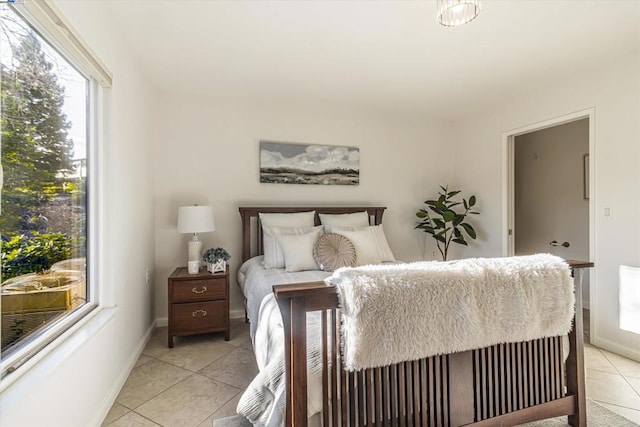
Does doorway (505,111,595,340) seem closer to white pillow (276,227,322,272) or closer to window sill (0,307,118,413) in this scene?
white pillow (276,227,322,272)

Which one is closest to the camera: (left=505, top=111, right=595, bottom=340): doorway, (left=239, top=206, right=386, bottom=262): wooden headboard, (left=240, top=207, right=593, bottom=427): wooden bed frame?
(left=240, top=207, right=593, bottom=427): wooden bed frame

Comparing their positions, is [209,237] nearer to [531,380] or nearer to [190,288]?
[190,288]

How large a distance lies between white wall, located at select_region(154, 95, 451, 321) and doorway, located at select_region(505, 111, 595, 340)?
3.71 ft

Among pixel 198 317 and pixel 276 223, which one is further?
pixel 276 223

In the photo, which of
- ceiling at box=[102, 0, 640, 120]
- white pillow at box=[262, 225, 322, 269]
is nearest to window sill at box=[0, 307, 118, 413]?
white pillow at box=[262, 225, 322, 269]

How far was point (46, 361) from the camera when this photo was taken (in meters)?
1.26

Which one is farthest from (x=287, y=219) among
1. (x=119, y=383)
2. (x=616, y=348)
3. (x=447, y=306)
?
(x=616, y=348)

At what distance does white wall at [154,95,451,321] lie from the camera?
127 inches

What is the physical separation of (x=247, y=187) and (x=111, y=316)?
6.17 ft

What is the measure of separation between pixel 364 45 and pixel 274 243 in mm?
1832

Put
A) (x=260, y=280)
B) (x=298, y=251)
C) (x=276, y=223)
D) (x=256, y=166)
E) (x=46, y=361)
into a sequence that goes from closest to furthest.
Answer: (x=46, y=361) < (x=260, y=280) < (x=298, y=251) < (x=276, y=223) < (x=256, y=166)

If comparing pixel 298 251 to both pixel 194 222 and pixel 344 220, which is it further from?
pixel 194 222

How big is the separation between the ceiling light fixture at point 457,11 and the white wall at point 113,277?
1.80 metres

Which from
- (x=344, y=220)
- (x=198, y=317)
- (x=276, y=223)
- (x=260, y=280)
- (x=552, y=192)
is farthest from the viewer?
(x=552, y=192)
